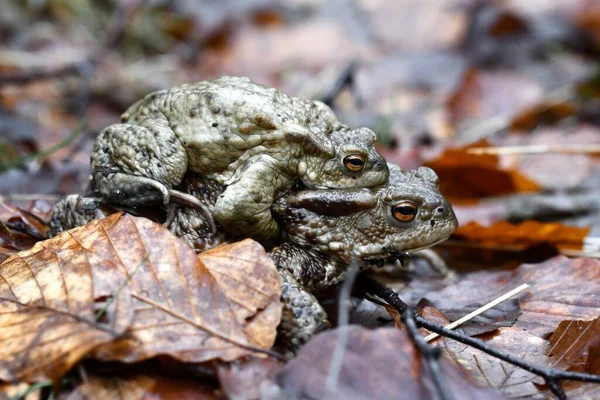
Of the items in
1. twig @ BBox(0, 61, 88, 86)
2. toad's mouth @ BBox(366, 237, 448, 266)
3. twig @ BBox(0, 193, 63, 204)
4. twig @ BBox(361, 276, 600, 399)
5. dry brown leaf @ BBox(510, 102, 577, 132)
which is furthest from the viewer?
dry brown leaf @ BBox(510, 102, 577, 132)

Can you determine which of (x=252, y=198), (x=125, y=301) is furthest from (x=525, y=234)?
(x=125, y=301)

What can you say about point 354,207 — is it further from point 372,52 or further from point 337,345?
point 372,52

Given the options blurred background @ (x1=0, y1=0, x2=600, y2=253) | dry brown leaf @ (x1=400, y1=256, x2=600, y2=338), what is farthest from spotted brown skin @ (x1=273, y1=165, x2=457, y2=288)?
blurred background @ (x1=0, y1=0, x2=600, y2=253)

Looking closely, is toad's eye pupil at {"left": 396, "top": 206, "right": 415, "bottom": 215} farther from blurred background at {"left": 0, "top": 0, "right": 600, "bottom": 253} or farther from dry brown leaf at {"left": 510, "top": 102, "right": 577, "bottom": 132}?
dry brown leaf at {"left": 510, "top": 102, "right": 577, "bottom": 132}

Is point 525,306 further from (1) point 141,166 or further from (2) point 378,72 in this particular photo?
(2) point 378,72

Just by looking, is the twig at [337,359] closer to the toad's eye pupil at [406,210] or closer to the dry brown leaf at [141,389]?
the dry brown leaf at [141,389]

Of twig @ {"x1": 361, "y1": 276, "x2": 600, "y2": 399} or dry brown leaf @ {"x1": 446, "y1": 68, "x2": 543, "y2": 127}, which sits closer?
twig @ {"x1": 361, "y1": 276, "x2": 600, "y2": 399}

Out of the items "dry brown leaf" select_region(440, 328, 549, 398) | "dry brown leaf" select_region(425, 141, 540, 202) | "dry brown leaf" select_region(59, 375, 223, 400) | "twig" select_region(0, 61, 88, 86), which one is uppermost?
"dry brown leaf" select_region(425, 141, 540, 202)

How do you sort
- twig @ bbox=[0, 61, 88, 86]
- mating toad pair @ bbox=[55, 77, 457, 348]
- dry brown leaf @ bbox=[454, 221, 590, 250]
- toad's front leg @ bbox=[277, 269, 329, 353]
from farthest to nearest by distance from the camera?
twig @ bbox=[0, 61, 88, 86] < dry brown leaf @ bbox=[454, 221, 590, 250] < mating toad pair @ bbox=[55, 77, 457, 348] < toad's front leg @ bbox=[277, 269, 329, 353]
